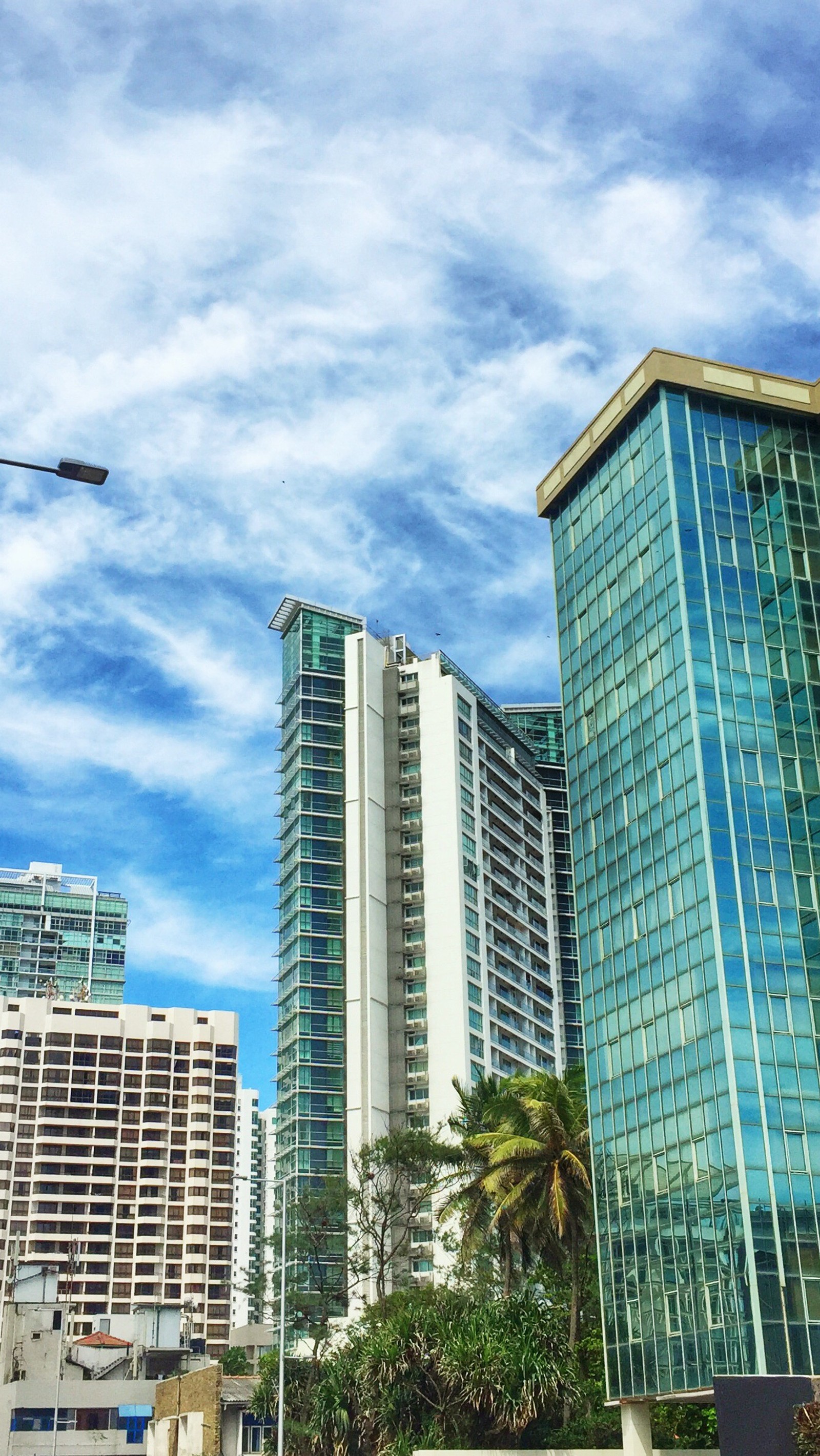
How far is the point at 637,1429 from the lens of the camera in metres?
55.9

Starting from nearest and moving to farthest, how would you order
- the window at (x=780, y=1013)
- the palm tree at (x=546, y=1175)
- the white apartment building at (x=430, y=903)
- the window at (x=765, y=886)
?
the window at (x=780, y=1013)
the window at (x=765, y=886)
the palm tree at (x=546, y=1175)
the white apartment building at (x=430, y=903)

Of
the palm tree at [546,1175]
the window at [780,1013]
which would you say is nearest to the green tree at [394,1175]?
the palm tree at [546,1175]

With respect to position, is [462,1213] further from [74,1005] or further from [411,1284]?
[74,1005]

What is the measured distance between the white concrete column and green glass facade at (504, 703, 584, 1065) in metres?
86.5

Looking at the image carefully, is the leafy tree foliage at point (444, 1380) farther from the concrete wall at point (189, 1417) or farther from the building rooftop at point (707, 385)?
the building rooftop at point (707, 385)

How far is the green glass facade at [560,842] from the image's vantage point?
148625mm

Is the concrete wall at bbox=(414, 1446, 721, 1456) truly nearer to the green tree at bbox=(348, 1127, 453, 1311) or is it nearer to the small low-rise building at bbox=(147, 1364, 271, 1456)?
the green tree at bbox=(348, 1127, 453, 1311)

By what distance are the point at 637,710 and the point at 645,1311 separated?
22156 mm

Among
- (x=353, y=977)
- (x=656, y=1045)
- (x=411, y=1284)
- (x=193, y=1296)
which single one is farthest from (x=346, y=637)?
(x=656, y=1045)

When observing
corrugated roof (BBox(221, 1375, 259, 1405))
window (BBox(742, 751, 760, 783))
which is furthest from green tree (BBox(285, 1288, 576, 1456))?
window (BBox(742, 751, 760, 783))

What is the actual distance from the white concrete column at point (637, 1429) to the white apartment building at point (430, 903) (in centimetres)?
6003

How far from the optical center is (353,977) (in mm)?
126875

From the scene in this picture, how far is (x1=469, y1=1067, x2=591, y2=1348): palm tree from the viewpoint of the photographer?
63.9 metres

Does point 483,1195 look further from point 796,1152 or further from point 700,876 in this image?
point 700,876
